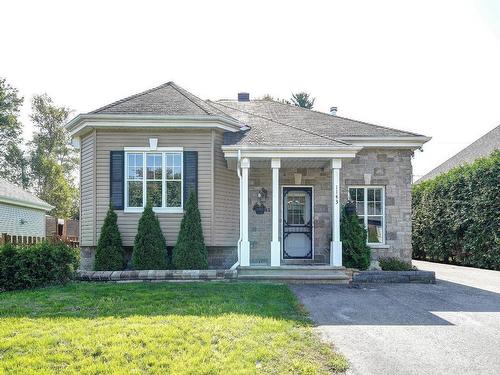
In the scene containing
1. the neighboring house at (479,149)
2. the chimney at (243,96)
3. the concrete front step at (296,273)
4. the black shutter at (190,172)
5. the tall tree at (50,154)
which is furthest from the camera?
the tall tree at (50,154)

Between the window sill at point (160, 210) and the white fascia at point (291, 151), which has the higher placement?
the white fascia at point (291, 151)

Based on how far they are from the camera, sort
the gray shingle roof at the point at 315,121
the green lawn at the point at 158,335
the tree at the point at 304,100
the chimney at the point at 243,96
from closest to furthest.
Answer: the green lawn at the point at 158,335 < the gray shingle roof at the point at 315,121 < the chimney at the point at 243,96 < the tree at the point at 304,100

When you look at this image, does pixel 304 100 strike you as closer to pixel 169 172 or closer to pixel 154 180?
pixel 169 172

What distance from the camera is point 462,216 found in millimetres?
16531

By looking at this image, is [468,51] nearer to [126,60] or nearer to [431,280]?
[431,280]

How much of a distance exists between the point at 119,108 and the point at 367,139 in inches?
252

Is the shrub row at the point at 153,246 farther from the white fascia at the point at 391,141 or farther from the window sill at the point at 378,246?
the white fascia at the point at 391,141

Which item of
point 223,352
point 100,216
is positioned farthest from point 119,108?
point 223,352

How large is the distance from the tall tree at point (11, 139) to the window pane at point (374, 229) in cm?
2765

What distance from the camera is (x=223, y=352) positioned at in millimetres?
5004

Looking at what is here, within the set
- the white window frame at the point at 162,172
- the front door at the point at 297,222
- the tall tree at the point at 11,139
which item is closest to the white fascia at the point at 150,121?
the white window frame at the point at 162,172

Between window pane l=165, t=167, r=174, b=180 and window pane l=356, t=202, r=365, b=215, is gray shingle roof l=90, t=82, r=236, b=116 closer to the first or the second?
window pane l=165, t=167, r=174, b=180

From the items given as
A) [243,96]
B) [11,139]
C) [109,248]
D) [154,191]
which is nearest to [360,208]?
[154,191]

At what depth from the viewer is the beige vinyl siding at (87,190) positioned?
39.2 feet
